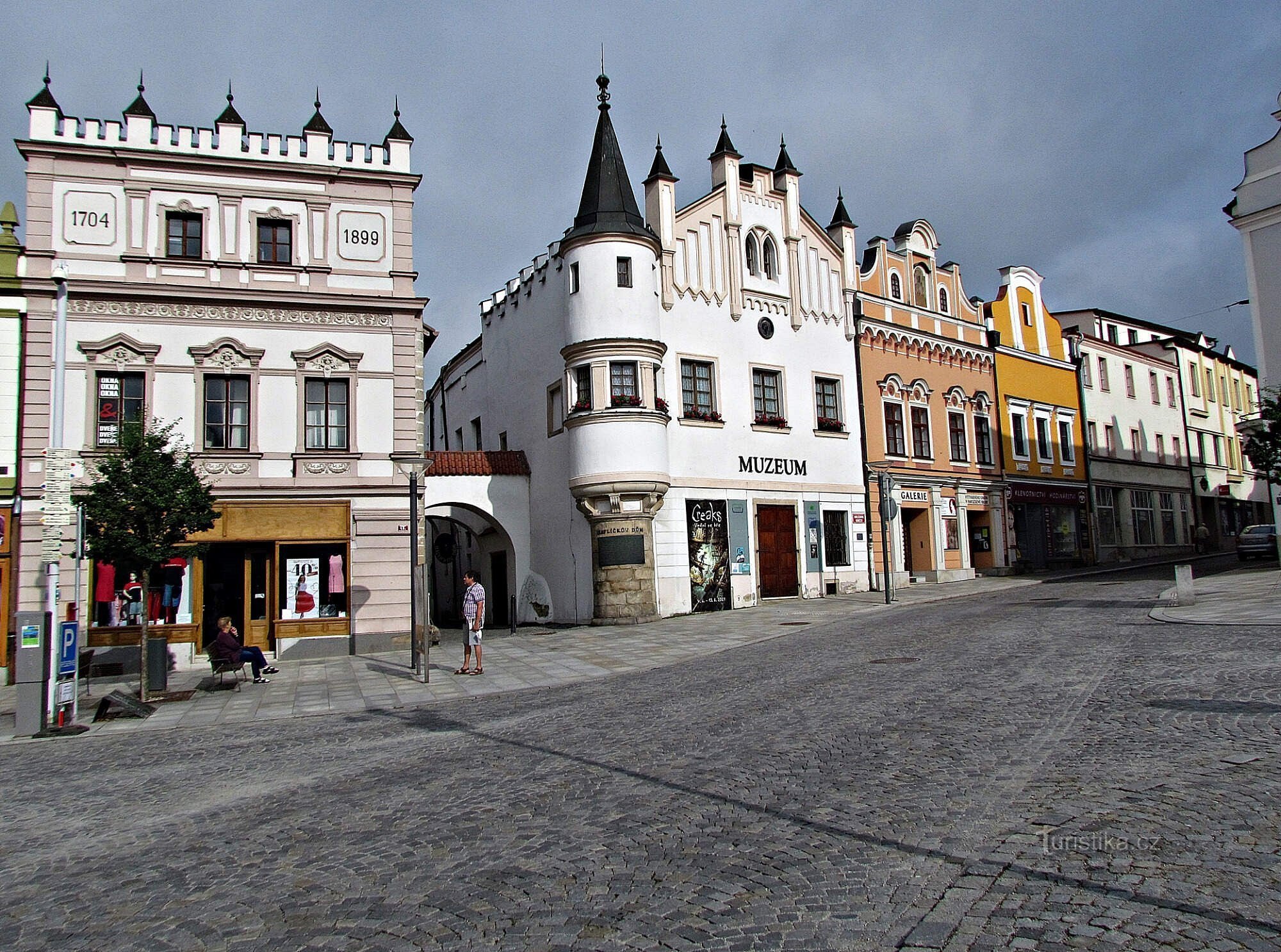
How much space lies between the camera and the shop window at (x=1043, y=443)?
4075 cm

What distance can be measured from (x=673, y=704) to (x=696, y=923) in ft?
24.5

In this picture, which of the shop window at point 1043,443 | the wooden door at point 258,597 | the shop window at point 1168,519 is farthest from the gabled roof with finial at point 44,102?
the shop window at point 1168,519

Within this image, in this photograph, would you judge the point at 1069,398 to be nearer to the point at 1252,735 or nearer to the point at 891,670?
the point at 891,670

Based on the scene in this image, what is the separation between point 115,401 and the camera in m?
21.3

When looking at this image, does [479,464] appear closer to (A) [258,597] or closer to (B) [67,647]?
(A) [258,597]

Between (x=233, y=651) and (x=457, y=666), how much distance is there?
14.1 ft

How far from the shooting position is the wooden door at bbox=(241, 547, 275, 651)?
70.6ft

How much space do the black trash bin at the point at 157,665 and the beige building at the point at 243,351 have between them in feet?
13.9

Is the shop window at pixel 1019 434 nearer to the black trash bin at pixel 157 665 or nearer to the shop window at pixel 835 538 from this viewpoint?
the shop window at pixel 835 538

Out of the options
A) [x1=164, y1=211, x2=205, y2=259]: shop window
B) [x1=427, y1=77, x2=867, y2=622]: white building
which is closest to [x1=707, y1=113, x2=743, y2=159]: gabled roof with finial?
[x1=427, y1=77, x2=867, y2=622]: white building

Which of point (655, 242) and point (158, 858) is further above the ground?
point (655, 242)

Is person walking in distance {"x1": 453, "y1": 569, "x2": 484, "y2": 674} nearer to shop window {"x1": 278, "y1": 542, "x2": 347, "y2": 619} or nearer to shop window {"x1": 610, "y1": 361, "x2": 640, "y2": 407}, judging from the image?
shop window {"x1": 278, "y1": 542, "x2": 347, "y2": 619}

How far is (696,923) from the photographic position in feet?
16.2

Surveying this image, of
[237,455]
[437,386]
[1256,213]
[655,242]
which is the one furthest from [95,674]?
[1256,213]
